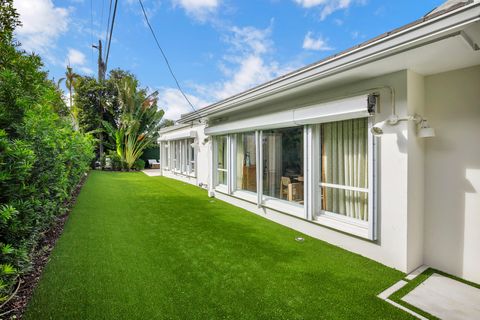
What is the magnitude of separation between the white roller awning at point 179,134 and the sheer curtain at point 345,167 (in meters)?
9.42

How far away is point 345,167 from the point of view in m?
5.59

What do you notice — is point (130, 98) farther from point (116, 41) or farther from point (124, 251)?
point (124, 251)

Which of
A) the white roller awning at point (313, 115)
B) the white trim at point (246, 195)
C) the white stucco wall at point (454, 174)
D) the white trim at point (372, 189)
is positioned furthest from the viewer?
the white trim at point (246, 195)

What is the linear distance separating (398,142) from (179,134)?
13.9 m

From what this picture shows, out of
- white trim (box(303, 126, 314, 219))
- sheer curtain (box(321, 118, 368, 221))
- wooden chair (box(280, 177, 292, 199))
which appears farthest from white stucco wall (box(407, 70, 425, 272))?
wooden chair (box(280, 177, 292, 199))

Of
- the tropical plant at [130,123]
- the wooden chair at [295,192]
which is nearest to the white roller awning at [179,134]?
the tropical plant at [130,123]

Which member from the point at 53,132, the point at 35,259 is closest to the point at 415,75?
the point at 53,132

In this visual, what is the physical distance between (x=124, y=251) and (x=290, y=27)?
51.1 feet

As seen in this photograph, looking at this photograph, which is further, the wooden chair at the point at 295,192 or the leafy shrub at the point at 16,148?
the wooden chair at the point at 295,192

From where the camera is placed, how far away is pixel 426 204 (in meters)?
4.65

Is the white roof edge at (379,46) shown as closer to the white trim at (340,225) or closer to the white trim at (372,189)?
the white trim at (372,189)

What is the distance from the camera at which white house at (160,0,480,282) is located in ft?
12.6

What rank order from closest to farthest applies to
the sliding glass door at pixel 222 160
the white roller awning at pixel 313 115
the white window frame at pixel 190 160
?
the white roller awning at pixel 313 115, the sliding glass door at pixel 222 160, the white window frame at pixel 190 160

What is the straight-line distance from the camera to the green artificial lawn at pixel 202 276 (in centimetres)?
331
